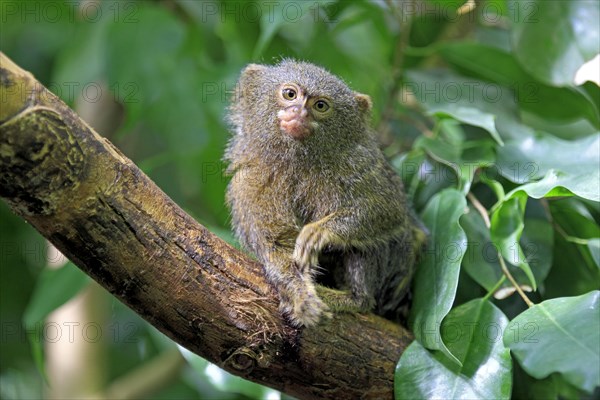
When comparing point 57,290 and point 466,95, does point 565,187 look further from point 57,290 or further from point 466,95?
point 57,290

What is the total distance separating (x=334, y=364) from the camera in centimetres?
207

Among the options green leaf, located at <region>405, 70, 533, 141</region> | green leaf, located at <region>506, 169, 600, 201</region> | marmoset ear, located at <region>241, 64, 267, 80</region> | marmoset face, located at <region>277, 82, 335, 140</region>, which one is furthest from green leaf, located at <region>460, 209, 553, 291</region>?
marmoset ear, located at <region>241, 64, 267, 80</region>

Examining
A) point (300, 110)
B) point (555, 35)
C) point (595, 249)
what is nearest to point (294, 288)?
point (300, 110)

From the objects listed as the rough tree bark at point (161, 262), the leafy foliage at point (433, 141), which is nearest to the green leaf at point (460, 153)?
the leafy foliage at point (433, 141)

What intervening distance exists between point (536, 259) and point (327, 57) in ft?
4.89

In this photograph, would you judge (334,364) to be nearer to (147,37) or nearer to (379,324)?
(379,324)

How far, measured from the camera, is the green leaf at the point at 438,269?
2.08 metres

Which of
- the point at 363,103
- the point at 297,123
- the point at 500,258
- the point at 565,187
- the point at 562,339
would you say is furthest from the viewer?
the point at 363,103

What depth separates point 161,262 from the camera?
1859mm

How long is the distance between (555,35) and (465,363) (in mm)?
1307

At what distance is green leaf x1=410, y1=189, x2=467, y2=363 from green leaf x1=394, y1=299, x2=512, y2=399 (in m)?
0.06

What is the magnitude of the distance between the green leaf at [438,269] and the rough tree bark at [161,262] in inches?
4.4

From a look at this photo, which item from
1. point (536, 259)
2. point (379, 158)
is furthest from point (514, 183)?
point (379, 158)

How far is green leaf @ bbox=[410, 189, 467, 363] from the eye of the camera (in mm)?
2080
